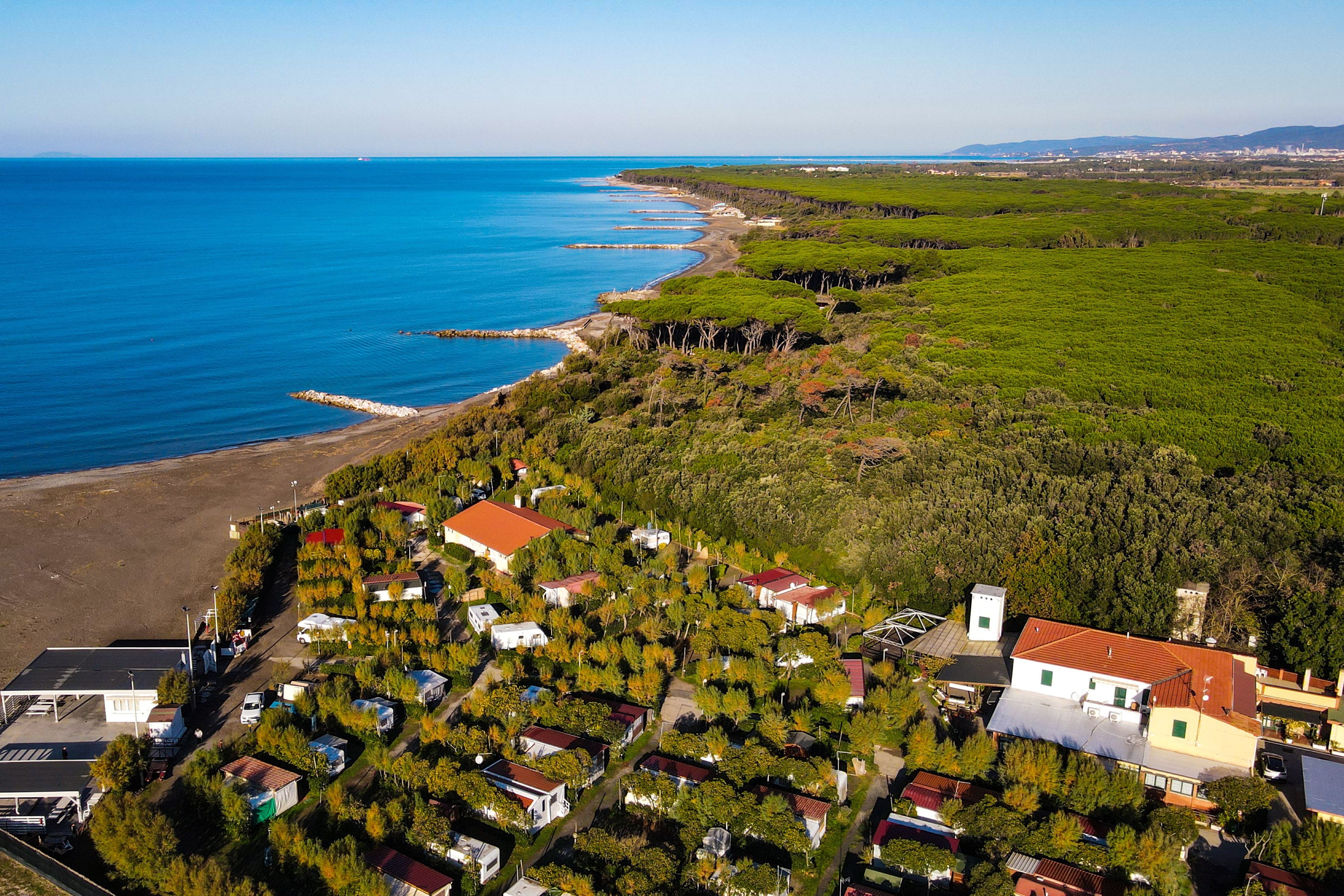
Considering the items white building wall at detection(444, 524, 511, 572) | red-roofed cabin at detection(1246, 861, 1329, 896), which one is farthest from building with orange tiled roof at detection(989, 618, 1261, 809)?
white building wall at detection(444, 524, 511, 572)

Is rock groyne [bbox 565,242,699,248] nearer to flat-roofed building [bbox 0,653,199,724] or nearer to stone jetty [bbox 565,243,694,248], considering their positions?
stone jetty [bbox 565,243,694,248]

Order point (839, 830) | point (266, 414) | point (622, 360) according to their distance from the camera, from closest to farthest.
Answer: point (839, 830)
point (266, 414)
point (622, 360)

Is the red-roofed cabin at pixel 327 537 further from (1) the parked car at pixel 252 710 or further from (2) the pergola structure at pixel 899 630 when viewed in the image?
(2) the pergola structure at pixel 899 630

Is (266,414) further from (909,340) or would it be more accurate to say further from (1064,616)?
(1064,616)

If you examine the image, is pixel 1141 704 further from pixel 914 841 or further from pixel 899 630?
pixel 914 841

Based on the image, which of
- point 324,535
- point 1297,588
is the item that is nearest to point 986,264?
point 1297,588

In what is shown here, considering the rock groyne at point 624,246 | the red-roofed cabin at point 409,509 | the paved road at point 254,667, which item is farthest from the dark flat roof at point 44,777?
the rock groyne at point 624,246

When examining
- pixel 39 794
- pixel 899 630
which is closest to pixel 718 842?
pixel 899 630
